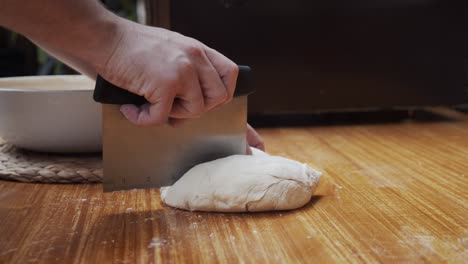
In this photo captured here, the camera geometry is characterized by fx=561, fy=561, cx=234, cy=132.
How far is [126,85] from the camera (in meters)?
0.87

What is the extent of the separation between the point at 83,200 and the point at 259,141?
410 millimetres

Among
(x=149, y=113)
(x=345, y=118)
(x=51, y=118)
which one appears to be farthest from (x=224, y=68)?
(x=345, y=118)

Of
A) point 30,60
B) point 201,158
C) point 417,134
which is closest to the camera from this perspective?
point 201,158

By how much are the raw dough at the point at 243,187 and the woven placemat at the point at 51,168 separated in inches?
8.4

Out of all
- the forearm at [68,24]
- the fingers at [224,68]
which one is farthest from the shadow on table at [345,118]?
the forearm at [68,24]

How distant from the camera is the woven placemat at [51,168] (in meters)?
1.12

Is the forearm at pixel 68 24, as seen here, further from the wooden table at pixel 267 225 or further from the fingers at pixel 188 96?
the wooden table at pixel 267 225

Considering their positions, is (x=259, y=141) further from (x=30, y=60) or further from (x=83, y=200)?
(x=30, y=60)

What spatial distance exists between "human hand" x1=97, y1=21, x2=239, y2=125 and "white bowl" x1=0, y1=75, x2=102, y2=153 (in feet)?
0.91

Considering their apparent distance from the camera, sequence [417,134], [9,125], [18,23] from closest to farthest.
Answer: [18,23], [9,125], [417,134]

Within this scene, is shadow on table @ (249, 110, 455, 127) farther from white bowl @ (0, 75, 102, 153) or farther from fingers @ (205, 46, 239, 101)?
fingers @ (205, 46, 239, 101)

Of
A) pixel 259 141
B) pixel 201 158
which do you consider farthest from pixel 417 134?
pixel 201 158

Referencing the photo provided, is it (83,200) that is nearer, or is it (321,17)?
(83,200)

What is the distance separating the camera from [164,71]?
84 cm
